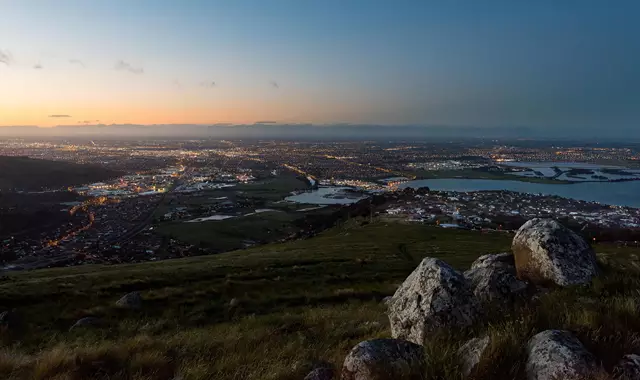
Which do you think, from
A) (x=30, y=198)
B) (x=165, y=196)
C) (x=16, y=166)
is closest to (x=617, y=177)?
(x=165, y=196)

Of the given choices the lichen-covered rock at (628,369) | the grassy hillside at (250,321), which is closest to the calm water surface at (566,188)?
the grassy hillside at (250,321)

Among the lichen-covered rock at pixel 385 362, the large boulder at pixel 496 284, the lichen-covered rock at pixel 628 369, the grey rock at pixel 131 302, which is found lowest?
the grey rock at pixel 131 302

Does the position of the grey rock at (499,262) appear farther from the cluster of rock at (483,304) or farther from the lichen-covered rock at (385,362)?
the lichen-covered rock at (385,362)

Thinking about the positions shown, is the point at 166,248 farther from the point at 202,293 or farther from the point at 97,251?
the point at 202,293

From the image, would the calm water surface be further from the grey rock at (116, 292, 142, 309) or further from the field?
the grey rock at (116, 292, 142, 309)

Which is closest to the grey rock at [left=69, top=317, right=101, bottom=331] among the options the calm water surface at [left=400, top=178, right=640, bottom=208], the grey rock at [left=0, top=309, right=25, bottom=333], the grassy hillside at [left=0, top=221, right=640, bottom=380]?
the grassy hillside at [left=0, top=221, right=640, bottom=380]

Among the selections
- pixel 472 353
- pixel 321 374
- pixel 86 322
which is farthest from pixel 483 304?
pixel 86 322

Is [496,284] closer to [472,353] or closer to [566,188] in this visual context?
[472,353]
